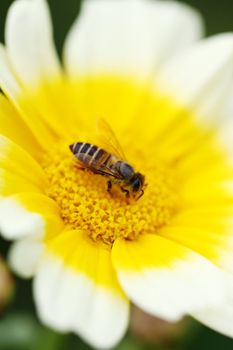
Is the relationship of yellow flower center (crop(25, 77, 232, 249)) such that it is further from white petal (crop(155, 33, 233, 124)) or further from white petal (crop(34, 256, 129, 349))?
white petal (crop(34, 256, 129, 349))

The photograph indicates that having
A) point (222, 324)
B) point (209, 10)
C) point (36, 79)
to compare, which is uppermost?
point (209, 10)

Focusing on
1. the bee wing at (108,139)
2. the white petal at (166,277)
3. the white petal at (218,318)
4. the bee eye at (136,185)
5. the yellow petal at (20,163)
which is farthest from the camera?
the bee wing at (108,139)

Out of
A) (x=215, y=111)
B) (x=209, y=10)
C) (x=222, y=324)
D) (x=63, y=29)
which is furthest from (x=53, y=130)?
(x=209, y=10)

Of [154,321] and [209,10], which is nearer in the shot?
[154,321]

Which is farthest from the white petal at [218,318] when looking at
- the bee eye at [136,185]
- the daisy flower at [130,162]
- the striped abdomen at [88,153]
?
the striped abdomen at [88,153]

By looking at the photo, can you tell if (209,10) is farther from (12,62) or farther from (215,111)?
(12,62)

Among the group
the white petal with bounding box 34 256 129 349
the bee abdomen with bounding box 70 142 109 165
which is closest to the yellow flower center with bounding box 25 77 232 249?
the bee abdomen with bounding box 70 142 109 165

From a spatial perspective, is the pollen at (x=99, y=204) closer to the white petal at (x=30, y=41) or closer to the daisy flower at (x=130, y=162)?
the daisy flower at (x=130, y=162)
